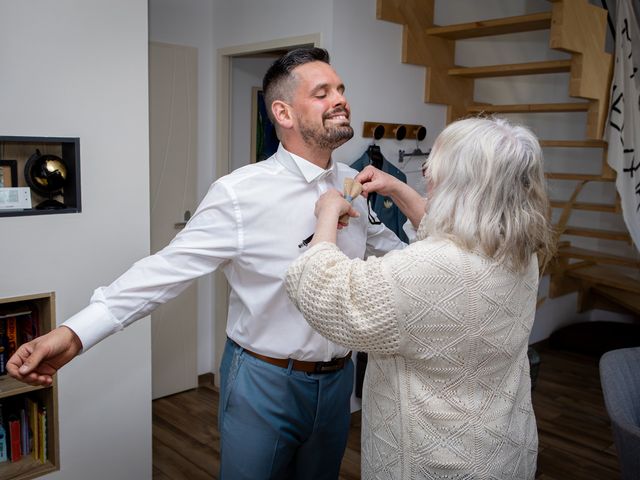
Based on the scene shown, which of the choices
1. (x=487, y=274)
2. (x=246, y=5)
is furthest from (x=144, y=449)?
(x=246, y=5)

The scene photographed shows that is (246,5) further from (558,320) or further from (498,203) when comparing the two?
(558,320)

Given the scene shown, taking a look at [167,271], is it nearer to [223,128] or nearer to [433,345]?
[433,345]

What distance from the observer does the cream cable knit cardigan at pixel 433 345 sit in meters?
1.14

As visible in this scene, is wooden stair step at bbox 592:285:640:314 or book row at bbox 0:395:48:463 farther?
wooden stair step at bbox 592:285:640:314

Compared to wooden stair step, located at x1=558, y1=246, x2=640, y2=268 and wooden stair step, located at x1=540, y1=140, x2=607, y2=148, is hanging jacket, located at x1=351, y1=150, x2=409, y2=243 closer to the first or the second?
wooden stair step, located at x1=540, y1=140, x2=607, y2=148

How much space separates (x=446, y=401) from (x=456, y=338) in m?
0.15

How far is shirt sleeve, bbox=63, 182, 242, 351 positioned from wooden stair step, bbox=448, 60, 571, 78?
232 cm

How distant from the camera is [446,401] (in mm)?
1224

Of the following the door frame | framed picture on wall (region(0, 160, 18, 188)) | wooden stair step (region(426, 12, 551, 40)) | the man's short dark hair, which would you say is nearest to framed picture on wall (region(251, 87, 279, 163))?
the door frame

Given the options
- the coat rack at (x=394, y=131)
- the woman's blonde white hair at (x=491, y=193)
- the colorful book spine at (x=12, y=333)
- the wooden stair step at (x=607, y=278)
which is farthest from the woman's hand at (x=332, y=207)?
the wooden stair step at (x=607, y=278)

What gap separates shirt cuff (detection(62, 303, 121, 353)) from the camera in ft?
4.70

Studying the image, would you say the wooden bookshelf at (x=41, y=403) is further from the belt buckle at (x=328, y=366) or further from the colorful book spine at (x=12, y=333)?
the belt buckle at (x=328, y=366)

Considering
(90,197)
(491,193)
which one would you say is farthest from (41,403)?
(491,193)

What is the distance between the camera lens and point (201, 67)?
3898 mm
